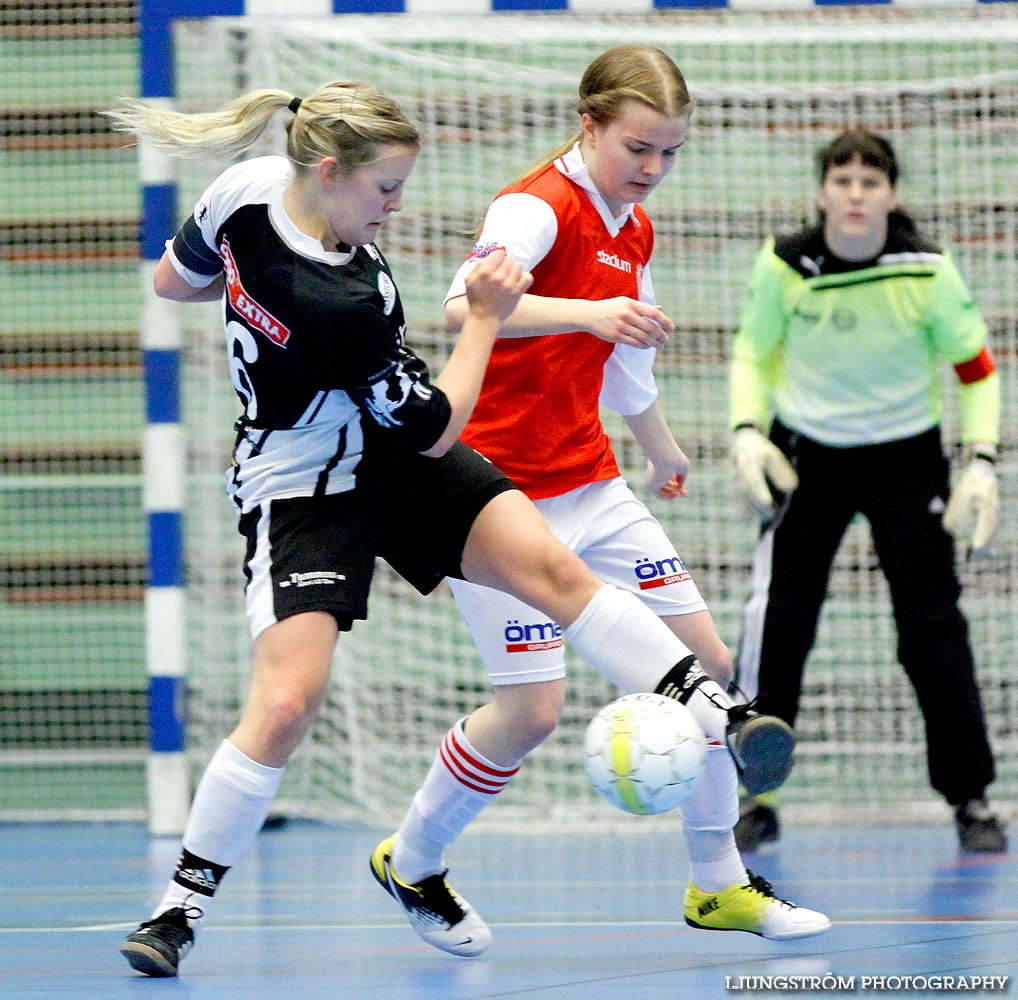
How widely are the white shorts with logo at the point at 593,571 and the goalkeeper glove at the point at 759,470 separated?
135 cm

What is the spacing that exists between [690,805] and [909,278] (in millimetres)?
2093

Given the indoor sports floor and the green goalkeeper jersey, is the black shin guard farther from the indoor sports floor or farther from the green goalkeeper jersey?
the green goalkeeper jersey

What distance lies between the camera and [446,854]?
4875mm

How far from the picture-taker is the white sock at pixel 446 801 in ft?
10.8

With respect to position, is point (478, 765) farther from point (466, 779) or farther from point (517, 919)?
point (517, 919)

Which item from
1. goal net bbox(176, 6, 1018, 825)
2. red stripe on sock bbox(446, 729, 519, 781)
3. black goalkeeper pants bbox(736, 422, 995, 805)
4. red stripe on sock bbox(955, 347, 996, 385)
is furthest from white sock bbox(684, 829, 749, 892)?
goal net bbox(176, 6, 1018, 825)

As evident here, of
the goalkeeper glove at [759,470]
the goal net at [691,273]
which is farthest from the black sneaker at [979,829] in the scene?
the goalkeeper glove at [759,470]

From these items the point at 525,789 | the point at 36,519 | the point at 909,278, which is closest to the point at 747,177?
the point at 909,278

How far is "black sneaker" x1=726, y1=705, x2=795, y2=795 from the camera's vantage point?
8.89 feet

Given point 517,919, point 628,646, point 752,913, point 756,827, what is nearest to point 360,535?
point 628,646

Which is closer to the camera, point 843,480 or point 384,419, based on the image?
point 384,419

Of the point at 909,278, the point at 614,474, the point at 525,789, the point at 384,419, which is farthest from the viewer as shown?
the point at 525,789

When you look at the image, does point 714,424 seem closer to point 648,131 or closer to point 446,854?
point 446,854

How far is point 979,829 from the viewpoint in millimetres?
4613
